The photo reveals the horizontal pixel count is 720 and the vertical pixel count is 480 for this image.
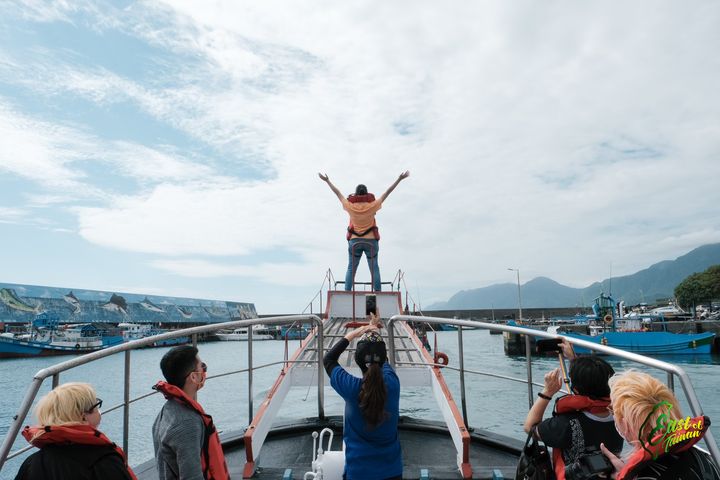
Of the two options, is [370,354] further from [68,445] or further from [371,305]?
[371,305]

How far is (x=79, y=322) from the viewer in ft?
196

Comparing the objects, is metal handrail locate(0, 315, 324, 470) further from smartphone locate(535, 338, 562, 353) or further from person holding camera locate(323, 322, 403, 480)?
smartphone locate(535, 338, 562, 353)

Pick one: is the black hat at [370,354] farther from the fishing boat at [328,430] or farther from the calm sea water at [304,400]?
the calm sea water at [304,400]

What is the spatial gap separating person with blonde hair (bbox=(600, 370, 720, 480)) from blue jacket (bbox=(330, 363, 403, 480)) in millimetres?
1266

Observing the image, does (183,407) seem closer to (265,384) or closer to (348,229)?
(348,229)

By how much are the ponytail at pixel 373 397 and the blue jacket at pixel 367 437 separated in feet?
0.19

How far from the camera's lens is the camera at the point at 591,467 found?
6.46 ft

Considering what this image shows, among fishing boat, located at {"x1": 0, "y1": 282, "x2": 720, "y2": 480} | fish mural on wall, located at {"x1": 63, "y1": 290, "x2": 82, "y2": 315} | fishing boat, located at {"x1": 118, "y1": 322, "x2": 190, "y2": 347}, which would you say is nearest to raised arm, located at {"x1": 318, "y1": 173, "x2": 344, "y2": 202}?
fishing boat, located at {"x1": 0, "y1": 282, "x2": 720, "y2": 480}

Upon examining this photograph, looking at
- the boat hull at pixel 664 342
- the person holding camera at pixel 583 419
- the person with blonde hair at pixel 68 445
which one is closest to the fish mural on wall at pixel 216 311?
the boat hull at pixel 664 342

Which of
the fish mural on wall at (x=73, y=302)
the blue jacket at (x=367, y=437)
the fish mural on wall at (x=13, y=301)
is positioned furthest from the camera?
the fish mural on wall at (x=73, y=302)

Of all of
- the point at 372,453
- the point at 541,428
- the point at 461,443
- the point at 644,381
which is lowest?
the point at 461,443

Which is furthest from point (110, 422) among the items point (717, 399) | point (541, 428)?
point (717, 399)

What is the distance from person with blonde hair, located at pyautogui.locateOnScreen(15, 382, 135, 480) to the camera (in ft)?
5.93

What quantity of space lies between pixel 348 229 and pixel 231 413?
36.9 ft
